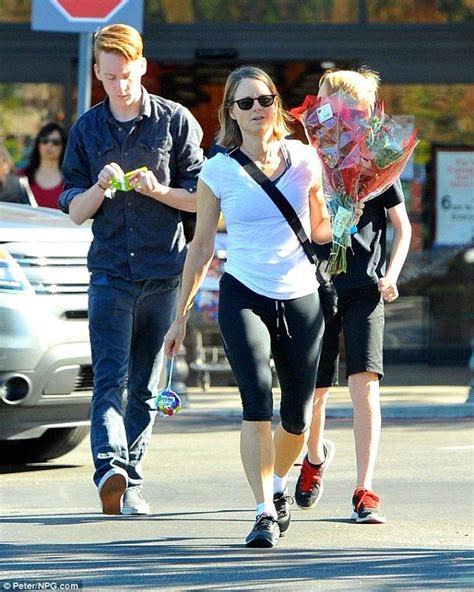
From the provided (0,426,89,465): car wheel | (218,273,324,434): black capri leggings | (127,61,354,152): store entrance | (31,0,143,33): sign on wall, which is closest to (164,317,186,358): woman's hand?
(218,273,324,434): black capri leggings

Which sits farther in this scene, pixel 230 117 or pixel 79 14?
pixel 79 14

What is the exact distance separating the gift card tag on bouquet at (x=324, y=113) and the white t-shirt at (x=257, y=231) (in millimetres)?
594

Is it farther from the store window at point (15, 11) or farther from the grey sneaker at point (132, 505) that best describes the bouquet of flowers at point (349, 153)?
the store window at point (15, 11)

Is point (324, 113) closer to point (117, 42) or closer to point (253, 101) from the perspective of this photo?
point (253, 101)

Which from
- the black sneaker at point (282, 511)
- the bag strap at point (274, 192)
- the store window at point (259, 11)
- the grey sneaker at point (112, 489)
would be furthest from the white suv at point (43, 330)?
the store window at point (259, 11)

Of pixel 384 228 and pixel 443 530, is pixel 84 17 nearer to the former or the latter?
pixel 384 228

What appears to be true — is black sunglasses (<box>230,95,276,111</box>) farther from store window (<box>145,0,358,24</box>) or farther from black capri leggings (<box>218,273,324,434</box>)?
store window (<box>145,0,358,24</box>)

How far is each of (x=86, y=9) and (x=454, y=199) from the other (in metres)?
4.59

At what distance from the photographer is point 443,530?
7289 millimetres

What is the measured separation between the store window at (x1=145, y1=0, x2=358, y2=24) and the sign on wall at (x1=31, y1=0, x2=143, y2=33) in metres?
2.78

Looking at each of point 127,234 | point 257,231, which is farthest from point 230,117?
point 127,234

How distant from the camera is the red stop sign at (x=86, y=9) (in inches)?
465

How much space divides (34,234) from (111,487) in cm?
221

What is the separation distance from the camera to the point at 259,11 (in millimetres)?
14672
